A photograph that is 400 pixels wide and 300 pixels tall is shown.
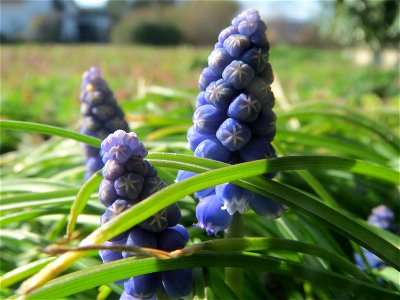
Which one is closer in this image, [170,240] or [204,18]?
A: [170,240]

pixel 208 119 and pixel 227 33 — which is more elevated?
pixel 227 33

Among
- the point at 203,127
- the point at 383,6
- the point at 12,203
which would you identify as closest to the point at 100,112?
the point at 12,203

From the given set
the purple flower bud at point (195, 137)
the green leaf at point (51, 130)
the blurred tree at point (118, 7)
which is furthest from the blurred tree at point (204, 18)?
the purple flower bud at point (195, 137)

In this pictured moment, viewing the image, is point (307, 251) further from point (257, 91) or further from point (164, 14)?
point (164, 14)

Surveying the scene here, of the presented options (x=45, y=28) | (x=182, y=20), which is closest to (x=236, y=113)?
(x=45, y=28)

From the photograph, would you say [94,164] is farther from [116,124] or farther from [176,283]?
[176,283]

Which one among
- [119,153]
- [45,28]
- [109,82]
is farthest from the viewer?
[45,28]

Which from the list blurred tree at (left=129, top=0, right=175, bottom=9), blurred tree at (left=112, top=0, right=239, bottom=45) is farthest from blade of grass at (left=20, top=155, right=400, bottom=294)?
blurred tree at (left=129, top=0, right=175, bottom=9)

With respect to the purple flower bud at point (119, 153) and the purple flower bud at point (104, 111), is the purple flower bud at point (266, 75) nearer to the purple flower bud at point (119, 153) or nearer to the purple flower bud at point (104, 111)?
the purple flower bud at point (119, 153)

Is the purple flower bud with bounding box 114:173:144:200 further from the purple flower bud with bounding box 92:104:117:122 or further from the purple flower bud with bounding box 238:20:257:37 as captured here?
the purple flower bud with bounding box 92:104:117:122
